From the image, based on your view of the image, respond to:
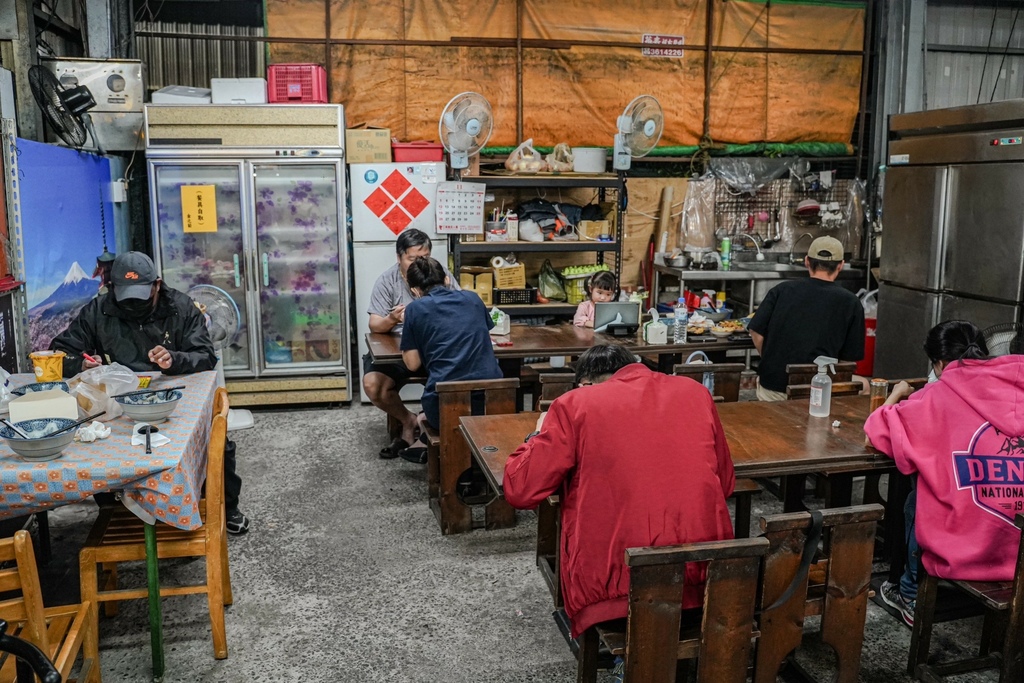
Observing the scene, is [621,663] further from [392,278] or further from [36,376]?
[392,278]

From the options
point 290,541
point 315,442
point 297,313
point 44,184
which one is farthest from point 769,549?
point 297,313

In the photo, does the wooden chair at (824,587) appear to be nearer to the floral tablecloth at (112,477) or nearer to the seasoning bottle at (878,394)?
the seasoning bottle at (878,394)

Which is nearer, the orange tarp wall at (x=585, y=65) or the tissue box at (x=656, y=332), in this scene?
the tissue box at (x=656, y=332)

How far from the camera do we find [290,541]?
4.30 meters

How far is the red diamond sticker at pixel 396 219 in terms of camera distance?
6.95 m

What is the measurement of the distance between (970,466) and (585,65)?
5956mm

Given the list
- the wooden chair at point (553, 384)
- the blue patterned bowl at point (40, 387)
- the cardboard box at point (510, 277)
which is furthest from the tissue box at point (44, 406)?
the cardboard box at point (510, 277)

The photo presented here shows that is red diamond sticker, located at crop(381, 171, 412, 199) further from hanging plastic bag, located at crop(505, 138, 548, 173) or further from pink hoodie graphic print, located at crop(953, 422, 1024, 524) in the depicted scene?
pink hoodie graphic print, located at crop(953, 422, 1024, 524)

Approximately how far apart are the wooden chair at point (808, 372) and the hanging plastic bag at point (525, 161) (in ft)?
11.5

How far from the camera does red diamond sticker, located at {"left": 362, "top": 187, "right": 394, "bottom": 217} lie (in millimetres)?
6898

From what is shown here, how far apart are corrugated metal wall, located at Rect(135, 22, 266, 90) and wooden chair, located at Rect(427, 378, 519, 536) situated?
175 inches

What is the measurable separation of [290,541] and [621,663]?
2148 millimetres

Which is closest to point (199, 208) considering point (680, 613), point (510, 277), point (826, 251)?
point (510, 277)

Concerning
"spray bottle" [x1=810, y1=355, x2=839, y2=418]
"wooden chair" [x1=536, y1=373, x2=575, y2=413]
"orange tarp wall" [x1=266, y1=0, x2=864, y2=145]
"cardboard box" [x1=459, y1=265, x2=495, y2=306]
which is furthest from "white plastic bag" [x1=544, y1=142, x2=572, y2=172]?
"spray bottle" [x1=810, y1=355, x2=839, y2=418]
